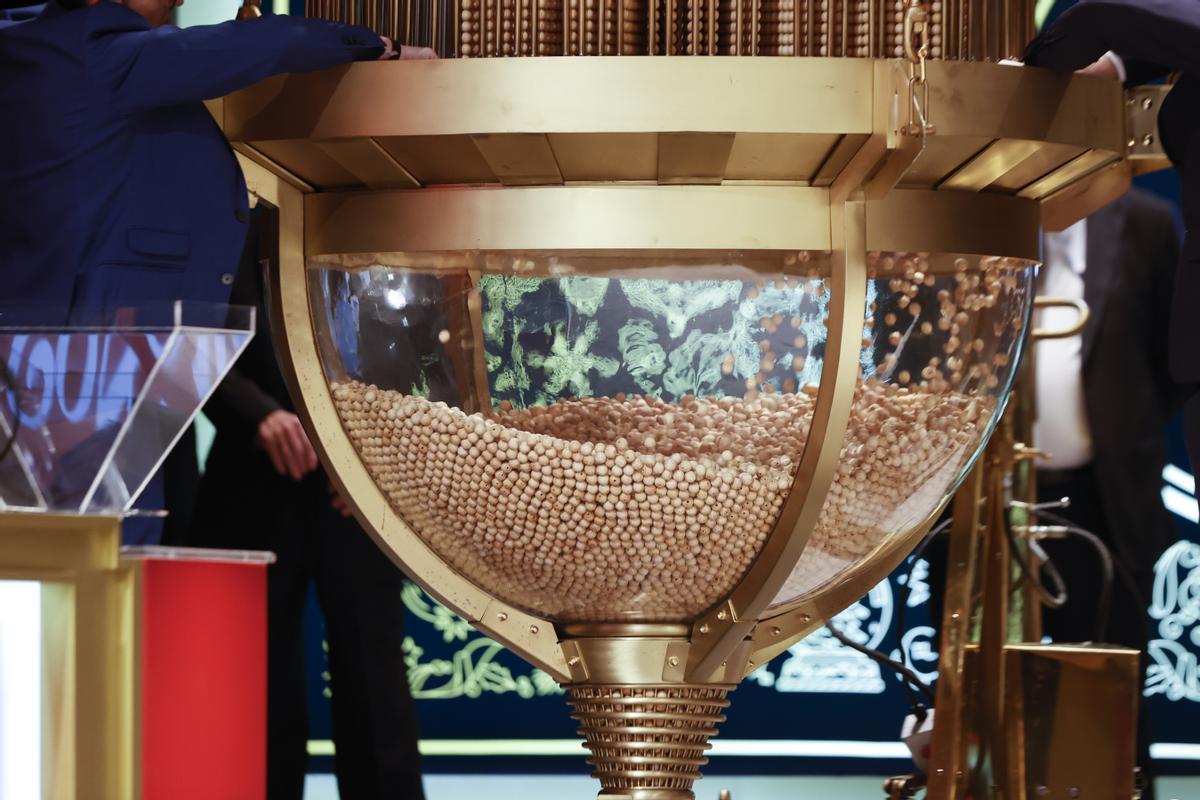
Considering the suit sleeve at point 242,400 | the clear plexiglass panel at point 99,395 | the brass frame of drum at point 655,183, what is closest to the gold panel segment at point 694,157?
the brass frame of drum at point 655,183

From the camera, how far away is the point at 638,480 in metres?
0.82

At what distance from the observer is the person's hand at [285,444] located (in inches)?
91.5

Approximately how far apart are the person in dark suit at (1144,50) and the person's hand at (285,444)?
139 centimetres

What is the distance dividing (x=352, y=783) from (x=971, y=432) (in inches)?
66.4

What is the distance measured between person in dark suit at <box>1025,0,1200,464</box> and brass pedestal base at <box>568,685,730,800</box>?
384 mm

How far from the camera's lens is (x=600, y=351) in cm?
83

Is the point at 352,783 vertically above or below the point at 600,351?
below

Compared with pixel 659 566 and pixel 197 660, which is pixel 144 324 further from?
pixel 659 566

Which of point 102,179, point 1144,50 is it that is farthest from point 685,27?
point 102,179

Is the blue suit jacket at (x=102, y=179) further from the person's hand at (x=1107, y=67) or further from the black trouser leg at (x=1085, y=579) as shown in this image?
the black trouser leg at (x=1085, y=579)

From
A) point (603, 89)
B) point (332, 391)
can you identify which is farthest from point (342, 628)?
point (603, 89)

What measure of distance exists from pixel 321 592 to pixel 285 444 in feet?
0.73

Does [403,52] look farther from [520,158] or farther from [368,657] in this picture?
[368,657]

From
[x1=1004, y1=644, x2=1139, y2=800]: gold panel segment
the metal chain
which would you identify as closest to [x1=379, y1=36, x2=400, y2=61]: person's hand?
the metal chain
